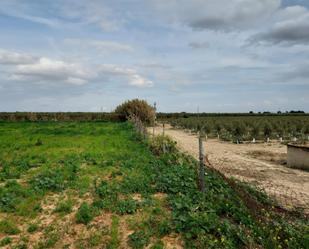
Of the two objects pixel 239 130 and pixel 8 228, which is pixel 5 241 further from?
pixel 239 130

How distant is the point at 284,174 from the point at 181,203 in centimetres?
770

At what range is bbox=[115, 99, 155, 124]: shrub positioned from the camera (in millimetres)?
59656

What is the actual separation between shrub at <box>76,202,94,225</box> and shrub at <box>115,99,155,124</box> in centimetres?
5018

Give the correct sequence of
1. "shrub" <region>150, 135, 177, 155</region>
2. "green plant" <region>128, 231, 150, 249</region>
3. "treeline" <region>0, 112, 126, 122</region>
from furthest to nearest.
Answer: "treeline" <region>0, 112, 126, 122</region>, "shrub" <region>150, 135, 177, 155</region>, "green plant" <region>128, 231, 150, 249</region>

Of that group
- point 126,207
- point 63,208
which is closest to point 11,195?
point 63,208

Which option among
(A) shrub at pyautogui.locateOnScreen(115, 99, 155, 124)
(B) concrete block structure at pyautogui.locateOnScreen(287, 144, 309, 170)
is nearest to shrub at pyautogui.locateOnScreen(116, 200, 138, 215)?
(B) concrete block structure at pyautogui.locateOnScreen(287, 144, 309, 170)

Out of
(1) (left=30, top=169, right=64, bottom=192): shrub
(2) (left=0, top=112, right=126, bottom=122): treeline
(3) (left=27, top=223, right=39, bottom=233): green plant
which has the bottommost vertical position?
(3) (left=27, top=223, right=39, bottom=233): green plant

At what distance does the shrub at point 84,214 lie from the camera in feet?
23.9

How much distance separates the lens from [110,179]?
11031mm

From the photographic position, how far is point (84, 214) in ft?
24.6

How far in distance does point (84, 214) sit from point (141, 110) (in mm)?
52575

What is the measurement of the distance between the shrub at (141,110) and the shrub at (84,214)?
1976 inches

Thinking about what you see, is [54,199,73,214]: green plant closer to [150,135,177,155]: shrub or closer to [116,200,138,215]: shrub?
[116,200,138,215]: shrub

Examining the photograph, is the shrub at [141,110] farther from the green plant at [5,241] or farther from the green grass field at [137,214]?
the green plant at [5,241]
